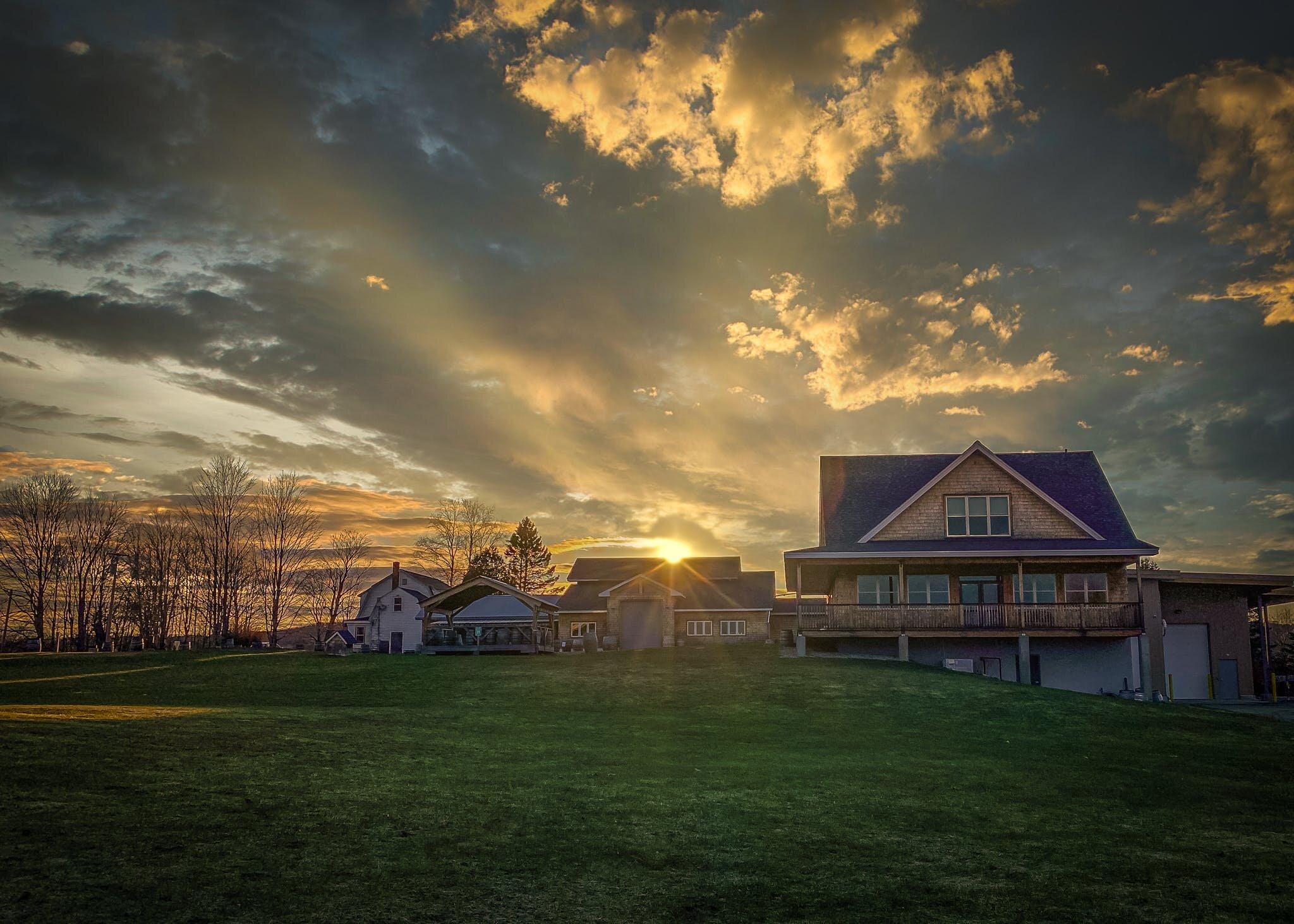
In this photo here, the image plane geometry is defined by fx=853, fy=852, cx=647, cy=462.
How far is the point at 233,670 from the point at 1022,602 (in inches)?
1214

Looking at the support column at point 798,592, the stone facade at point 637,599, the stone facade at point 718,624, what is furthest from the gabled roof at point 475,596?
the support column at point 798,592

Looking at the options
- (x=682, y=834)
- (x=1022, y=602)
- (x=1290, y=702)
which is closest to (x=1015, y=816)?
(x=682, y=834)

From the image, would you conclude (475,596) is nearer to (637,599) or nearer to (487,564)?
(637,599)

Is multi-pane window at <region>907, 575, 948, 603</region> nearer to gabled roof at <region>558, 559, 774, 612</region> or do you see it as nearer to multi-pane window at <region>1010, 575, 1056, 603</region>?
multi-pane window at <region>1010, 575, 1056, 603</region>

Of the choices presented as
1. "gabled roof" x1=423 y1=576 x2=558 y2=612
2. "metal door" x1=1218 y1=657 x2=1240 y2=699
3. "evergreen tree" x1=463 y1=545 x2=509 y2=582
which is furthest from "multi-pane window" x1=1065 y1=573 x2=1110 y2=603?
"evergreen tree" x1=463 y1=545 x2=509 y2=582

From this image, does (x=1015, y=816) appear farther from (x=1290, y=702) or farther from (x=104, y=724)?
(x=1290, y=702)

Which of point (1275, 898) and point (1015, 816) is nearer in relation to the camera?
point (1275, 898)

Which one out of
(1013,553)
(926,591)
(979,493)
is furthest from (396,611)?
(1013,553)

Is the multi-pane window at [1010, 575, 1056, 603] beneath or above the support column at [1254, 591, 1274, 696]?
above

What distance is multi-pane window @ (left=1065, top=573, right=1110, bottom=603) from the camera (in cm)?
3481

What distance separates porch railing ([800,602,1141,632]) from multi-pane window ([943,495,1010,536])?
141 inches

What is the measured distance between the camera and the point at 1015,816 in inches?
462

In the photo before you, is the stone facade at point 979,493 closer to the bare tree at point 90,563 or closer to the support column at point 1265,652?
the support column at point 1265,652

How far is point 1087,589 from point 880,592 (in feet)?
27.3
